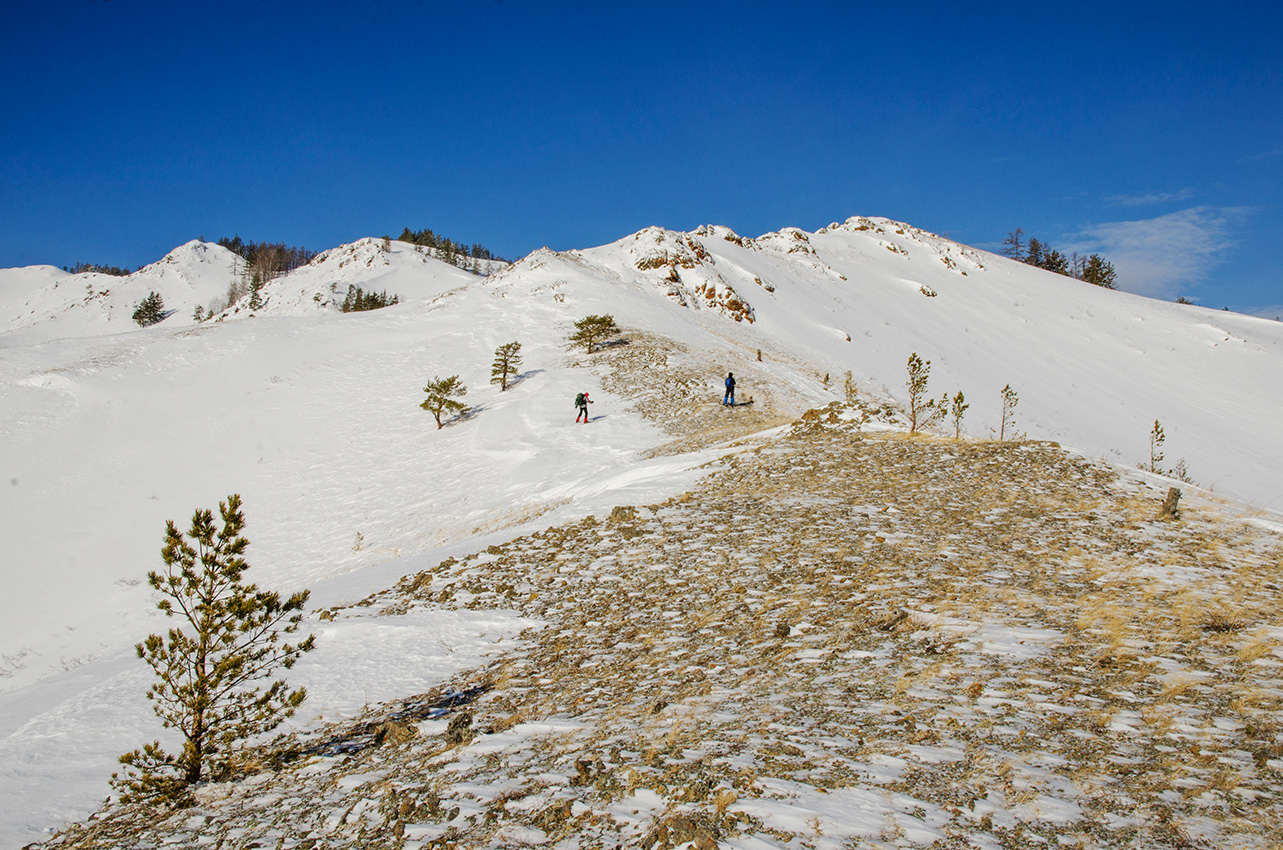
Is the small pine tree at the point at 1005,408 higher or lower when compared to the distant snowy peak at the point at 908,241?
lower

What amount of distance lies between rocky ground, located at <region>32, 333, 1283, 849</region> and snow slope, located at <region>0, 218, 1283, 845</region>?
1353 millimetres

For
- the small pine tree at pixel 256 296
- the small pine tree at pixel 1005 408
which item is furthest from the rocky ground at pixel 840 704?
the small pine tree at pixel 256 296

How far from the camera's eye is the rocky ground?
3.32m

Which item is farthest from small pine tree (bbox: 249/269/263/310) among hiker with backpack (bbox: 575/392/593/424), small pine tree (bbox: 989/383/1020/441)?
small pine tree (bbox: 989/383/1020/441)

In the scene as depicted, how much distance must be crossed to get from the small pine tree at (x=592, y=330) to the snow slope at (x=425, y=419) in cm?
233

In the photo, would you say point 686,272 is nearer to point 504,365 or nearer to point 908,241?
point 504,365

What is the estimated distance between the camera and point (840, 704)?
15.5ft

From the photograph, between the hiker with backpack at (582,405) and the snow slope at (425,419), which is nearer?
the snow slope at (425,419)

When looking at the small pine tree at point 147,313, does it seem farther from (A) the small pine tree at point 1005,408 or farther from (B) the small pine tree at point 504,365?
(A) the small pine tree at point 1005,408

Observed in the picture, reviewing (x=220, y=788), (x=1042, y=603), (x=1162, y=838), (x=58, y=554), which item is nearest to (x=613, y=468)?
(x=1042, y=603)

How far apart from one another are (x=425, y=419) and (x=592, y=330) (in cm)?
1084

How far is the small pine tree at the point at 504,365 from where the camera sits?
28953mm

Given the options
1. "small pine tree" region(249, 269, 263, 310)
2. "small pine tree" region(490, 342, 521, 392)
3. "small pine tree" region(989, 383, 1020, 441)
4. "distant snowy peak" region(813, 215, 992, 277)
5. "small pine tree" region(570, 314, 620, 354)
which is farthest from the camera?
"small pine tree" region(249, 269, 263, 310)

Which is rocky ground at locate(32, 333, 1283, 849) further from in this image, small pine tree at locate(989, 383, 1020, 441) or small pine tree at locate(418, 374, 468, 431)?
small pine tree at locate(418, 374, 468, 431)
